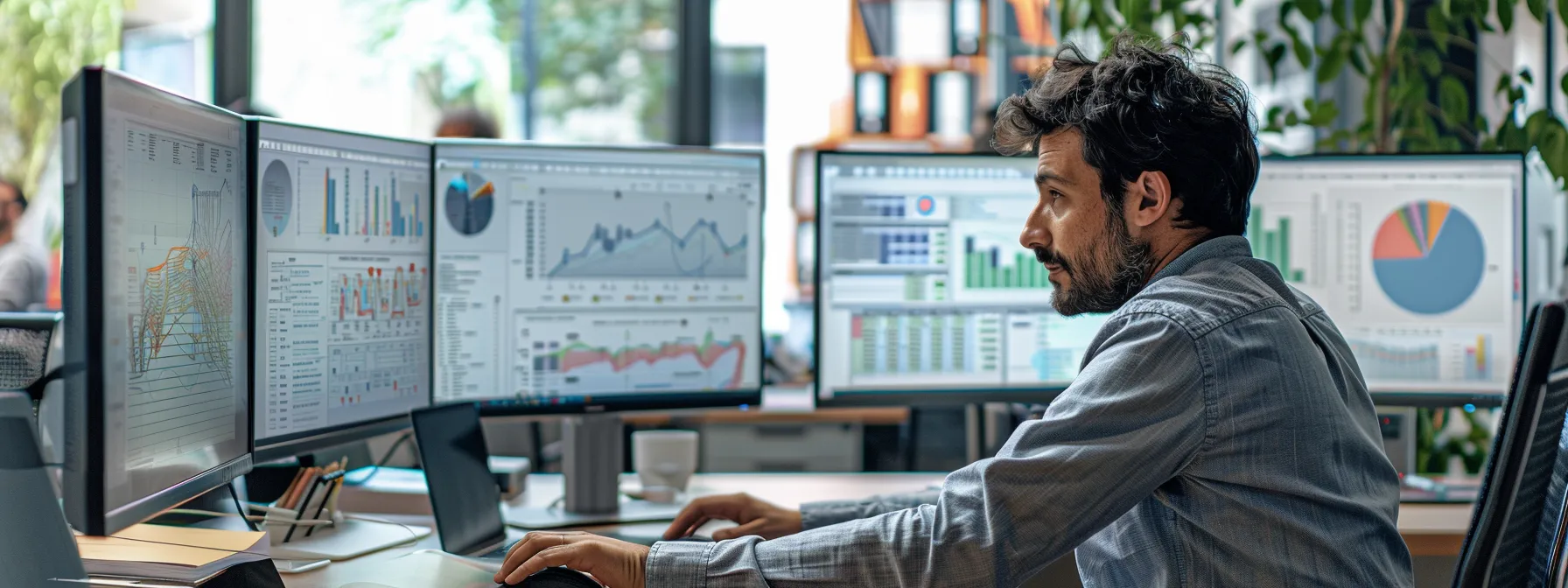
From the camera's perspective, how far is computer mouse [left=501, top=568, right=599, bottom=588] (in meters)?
0.96

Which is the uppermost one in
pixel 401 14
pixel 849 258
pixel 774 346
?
pixel 401 14

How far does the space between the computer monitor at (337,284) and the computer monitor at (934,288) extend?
577 millimetres

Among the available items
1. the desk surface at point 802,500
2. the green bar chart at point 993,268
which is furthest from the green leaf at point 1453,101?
the green bar chart at point 993,268

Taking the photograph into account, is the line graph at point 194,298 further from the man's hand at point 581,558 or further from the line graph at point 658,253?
the line graph at point 658,253

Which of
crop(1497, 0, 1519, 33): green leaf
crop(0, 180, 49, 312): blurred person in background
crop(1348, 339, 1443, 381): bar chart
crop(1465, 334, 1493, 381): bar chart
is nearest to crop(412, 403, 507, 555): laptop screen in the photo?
crop(1348, 339, 1443, 381): bar chart

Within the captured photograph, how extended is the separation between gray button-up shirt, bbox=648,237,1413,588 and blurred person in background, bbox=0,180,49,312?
3312 millimetres

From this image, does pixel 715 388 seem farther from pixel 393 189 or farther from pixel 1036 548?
pixel 1036 548

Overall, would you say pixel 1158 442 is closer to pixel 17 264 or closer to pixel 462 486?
pixel 462 486

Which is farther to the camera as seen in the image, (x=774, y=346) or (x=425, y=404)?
(x=774, y=346)

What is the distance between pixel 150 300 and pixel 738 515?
685mm

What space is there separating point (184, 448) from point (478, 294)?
0.57 metres

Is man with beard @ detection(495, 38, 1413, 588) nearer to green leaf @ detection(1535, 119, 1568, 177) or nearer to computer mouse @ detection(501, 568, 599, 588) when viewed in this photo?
computer mouse @ detection(501, 568, 599, 588)

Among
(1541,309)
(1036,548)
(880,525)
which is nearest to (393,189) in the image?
(880,525)

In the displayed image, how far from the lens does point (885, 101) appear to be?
175 inches
